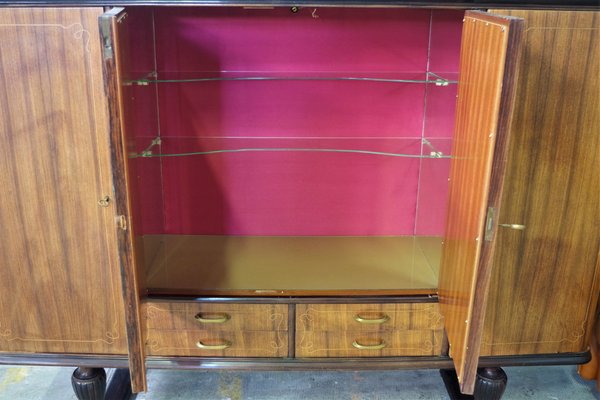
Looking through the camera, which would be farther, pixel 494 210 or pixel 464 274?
pixel 464 274

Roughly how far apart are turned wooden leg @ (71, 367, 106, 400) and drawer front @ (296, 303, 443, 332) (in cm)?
46

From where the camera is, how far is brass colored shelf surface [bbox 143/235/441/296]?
1.25 metres

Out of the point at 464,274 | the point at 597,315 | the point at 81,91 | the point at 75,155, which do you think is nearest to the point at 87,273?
the point at 75,155

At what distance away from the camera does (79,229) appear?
113 centimetres

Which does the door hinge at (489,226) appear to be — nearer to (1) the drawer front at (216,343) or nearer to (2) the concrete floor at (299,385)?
(1) the drawer front at (216,343)

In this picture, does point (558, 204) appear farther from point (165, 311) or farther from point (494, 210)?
point (165, 311)

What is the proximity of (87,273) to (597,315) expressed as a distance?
1.17 m

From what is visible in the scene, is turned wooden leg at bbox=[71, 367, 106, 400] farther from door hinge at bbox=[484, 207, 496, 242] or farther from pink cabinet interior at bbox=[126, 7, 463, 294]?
door hinge at bbox=[484, 207, 496, 242]

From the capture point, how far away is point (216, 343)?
1242 mm

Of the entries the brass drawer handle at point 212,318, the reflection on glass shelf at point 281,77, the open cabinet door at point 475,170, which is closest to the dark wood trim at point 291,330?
the brass drawer handle at point 212,318

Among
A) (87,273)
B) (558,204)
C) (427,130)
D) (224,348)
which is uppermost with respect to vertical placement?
(427,130)

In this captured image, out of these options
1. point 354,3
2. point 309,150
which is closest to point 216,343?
point 309,150

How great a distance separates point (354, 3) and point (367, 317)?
0.64 metres

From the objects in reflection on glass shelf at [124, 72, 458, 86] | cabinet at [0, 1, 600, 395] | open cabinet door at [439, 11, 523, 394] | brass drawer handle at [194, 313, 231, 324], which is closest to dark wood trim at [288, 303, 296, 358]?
cabinet at [0, 1, 600, 395]
